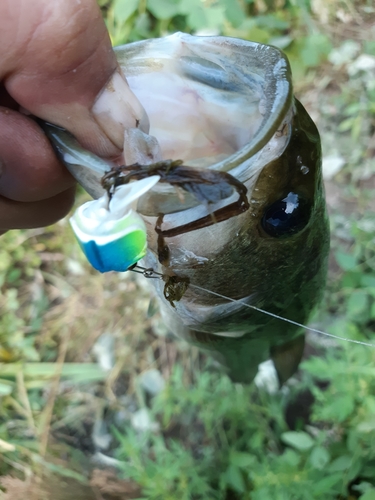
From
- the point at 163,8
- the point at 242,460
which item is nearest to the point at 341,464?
the point at 242,460

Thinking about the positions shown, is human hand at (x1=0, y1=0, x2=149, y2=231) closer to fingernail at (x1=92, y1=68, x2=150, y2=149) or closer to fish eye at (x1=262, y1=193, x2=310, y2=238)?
fingernail at (x1=92, y1=68, x2=150, y2=149)

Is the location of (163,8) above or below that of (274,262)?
below

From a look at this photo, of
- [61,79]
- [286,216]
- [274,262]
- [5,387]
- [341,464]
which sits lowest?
[5,387]

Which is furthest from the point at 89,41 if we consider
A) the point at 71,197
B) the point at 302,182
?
the point at 71,197

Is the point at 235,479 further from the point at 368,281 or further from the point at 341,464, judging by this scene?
the point at 368,281

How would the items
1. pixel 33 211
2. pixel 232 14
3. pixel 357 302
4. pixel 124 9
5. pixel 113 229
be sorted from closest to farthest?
pixel 113 229, pixel 33 211, pixel 357 302, pixel 232 14, pixel 124 9

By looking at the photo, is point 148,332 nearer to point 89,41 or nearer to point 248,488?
point 248,488

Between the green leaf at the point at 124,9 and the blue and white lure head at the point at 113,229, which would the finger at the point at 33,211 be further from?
the green leaf at the point at 124,9

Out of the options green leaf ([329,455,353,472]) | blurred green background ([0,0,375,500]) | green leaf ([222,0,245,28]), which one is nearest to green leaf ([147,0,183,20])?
blurred green background ([0,0,375,500])
